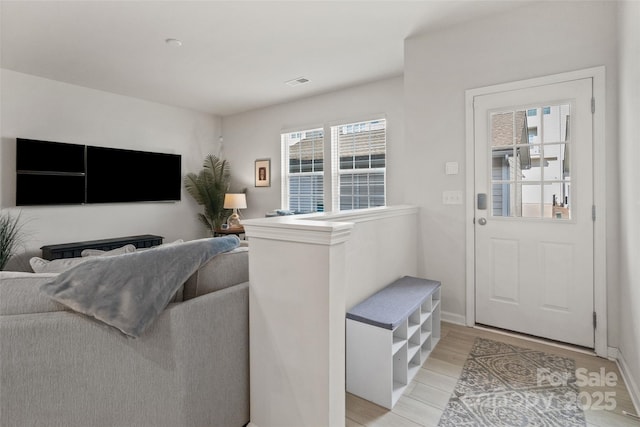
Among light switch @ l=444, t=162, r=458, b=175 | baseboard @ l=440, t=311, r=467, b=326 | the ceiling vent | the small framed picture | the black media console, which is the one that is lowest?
baseboard @ l=440, t=311, r=467, b=326

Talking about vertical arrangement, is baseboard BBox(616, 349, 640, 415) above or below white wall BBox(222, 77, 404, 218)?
below

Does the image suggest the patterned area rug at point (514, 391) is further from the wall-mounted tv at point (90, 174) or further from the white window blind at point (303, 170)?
the wall-mounted tv at point (90, 174)

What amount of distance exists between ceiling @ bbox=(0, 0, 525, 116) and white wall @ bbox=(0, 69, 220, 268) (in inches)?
10.5

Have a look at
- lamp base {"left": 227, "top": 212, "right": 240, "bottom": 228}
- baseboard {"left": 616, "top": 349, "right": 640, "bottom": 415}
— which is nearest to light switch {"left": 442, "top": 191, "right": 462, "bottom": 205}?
baseboard {"left": 616, "top": 349, "right": 640, "bottom": 415}

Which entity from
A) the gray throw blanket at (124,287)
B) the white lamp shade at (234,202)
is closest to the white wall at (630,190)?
the gray throw blanket at (124,287)

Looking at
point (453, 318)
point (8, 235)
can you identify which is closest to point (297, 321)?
point (453, 318)

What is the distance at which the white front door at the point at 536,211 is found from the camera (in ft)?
7.65

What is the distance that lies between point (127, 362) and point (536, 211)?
9.24ft

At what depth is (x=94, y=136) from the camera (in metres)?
4.44

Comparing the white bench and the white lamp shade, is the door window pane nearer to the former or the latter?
the white bench

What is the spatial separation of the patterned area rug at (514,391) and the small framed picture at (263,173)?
13.3 ft

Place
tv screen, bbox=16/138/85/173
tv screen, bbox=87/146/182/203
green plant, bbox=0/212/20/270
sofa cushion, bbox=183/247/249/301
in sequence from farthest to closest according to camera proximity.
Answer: tv screen, bbox=87/146/182/203, tv screen, bbox=16/138/85/173, green plant, bbox=0/212/20/270, sofa cushion, bbox=183/247/249/301

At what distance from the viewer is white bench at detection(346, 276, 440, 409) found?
1.74 metres

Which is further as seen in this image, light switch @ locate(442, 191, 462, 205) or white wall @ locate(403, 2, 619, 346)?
light switch @ locate(442, 191, 462, 205)
